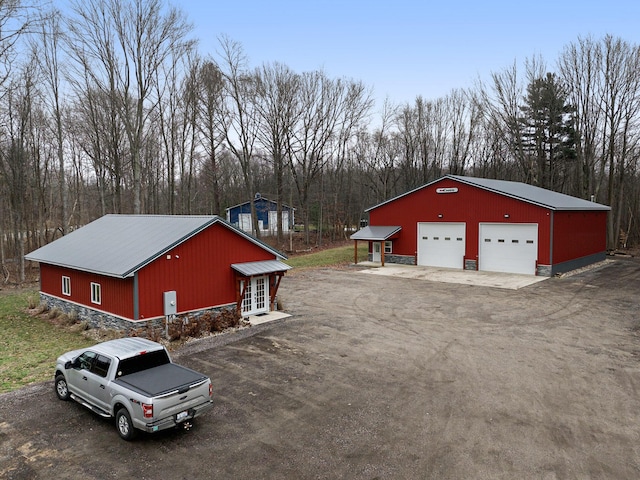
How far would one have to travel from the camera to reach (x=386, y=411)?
8609mm

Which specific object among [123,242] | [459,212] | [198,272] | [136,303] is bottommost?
[136,303]

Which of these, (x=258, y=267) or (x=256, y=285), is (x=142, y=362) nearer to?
(x=258, y=267)

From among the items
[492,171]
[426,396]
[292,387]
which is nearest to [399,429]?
[426,396]

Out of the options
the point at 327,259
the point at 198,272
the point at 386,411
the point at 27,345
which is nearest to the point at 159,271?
the point at 198,272

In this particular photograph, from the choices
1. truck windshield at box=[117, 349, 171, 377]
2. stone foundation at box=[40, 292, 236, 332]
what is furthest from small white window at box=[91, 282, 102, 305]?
truck windshield at box=[117, 349, 171, 377]

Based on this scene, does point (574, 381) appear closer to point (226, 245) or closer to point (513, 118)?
point (226, 245)

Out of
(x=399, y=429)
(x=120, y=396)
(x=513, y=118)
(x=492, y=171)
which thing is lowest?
(x=399, y=429)

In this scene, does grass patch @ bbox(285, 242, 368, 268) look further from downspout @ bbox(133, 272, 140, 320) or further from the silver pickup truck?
the silver pickup truck

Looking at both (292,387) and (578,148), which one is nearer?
(292,387)

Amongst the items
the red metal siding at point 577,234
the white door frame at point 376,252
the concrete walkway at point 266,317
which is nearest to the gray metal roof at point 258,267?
the concrete walkway at point 266,317

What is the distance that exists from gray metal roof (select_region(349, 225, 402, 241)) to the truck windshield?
881 inches

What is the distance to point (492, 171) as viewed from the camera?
5284 centimetres

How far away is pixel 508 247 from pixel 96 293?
22.9 metres

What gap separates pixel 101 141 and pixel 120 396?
34.3 m
